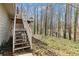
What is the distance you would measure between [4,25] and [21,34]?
0.97ft

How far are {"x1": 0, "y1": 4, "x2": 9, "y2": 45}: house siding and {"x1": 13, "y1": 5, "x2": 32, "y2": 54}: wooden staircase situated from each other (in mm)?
121

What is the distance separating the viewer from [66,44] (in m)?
3.82

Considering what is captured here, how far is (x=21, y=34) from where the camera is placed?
3.85 metres

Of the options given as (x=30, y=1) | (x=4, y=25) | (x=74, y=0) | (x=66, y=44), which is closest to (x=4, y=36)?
(x=4, y=25)

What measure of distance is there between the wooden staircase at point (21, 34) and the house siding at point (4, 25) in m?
0.12

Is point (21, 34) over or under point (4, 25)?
under

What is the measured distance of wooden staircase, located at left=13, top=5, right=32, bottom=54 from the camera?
3.80m

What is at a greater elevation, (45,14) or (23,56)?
(45,14)

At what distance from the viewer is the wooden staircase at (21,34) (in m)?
3.80

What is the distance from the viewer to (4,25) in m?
3.79

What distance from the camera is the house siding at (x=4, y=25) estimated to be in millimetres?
3777

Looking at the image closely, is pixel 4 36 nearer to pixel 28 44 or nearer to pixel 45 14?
pixel 28 44

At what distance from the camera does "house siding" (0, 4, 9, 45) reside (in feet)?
12.4

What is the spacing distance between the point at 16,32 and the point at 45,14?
0.52m
